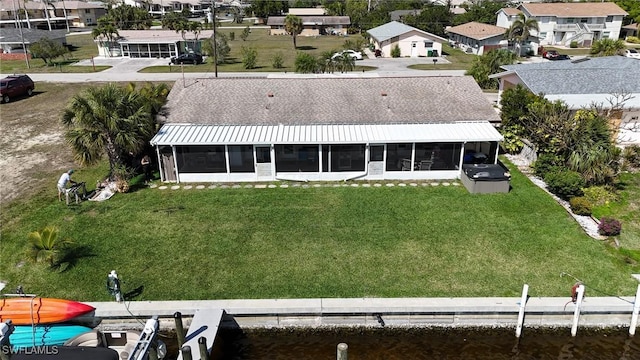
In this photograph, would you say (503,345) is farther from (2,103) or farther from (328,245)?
(2,103)

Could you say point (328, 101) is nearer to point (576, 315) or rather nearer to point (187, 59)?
point (576, 315)

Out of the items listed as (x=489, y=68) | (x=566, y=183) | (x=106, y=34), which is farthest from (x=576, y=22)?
(x=106, y=34)

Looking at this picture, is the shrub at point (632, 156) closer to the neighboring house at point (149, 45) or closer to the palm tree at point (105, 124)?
the palm tree at point (105, 124)

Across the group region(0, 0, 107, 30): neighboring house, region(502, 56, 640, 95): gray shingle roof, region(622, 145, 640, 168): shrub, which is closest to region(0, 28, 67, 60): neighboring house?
region(0, 0, 107, 30): neighboring house

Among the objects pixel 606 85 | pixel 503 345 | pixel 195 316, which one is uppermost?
pixel 606 85

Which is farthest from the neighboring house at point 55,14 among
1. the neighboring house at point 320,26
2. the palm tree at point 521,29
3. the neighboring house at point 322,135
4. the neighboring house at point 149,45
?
the neighboring house at point 322,135

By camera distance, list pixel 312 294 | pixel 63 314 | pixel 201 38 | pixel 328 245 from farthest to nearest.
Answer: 1. pixel 201 38
2. pixel 328 245
3. pixel 312 294
4. pixel 63 314

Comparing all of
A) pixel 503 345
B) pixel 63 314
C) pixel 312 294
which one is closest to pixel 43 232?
pixel 63 314
